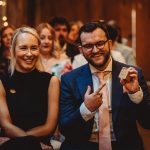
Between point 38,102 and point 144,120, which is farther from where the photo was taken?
point 38,102

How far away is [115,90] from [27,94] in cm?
64

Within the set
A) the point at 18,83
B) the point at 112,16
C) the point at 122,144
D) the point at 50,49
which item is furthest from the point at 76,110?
the point at 112,16

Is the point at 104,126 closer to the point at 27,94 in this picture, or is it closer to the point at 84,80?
the point at 84,80

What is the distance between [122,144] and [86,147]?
227 millimetres

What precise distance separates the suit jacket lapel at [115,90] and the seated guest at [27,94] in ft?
1.38

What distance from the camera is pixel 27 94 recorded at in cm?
291

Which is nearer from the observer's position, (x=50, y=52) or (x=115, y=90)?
(x=115, y=90)

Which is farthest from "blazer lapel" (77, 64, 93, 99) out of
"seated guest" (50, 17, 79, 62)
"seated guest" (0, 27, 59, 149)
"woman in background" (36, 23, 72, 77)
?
"seated guest" (50, 17, 79, 62)

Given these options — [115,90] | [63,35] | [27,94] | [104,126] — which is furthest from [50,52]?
[104,126]

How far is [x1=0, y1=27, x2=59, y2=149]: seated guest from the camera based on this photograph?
9.20ft

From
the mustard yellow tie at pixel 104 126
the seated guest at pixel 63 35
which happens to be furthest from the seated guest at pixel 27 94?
the seated guest at pixel 63 35

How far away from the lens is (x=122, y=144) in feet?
8.52

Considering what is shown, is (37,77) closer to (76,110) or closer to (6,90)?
(6,90)

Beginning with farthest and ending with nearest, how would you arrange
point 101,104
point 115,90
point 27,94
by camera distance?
1. point 27,94
2. point 115,90
3. point 101,104
